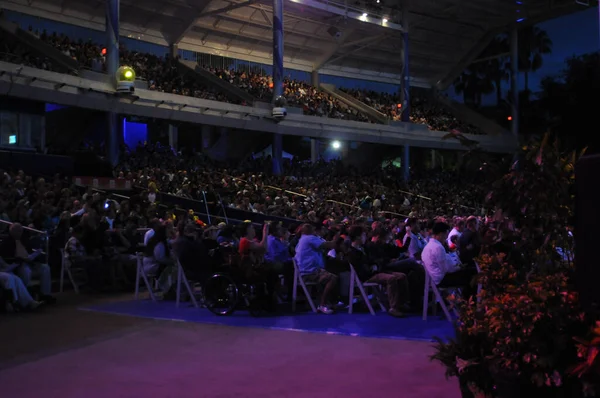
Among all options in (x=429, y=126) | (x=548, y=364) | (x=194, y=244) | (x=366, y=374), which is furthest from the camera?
(x=429, y=126)

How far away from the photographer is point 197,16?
31.2 m

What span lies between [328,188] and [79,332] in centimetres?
1937

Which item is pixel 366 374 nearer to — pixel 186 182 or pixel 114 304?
pixel 114 304

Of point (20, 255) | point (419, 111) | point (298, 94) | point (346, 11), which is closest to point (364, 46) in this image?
point (346, 11)

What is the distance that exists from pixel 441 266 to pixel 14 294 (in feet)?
18.4

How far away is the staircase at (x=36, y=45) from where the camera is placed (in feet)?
79.8

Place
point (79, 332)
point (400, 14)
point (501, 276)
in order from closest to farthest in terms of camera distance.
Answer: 1. point (501, 276)
2. point (79, 332)
3. point (400, 14)

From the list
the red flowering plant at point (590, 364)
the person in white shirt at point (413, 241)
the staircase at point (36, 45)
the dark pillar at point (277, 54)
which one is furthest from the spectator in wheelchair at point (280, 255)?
the dark pillar at point (277, 54)

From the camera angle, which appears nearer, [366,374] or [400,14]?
[366,374]

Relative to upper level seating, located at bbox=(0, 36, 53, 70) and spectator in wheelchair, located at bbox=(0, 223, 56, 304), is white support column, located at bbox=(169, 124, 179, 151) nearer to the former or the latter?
upper level seating, located at bbox=(0, 36, 53, 70)

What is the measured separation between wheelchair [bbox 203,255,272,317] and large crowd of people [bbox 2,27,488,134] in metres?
16.5

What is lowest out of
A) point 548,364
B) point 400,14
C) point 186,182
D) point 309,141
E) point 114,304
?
point 114,304

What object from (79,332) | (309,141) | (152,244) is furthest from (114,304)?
(309,141)

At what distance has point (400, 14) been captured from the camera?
120 feet
